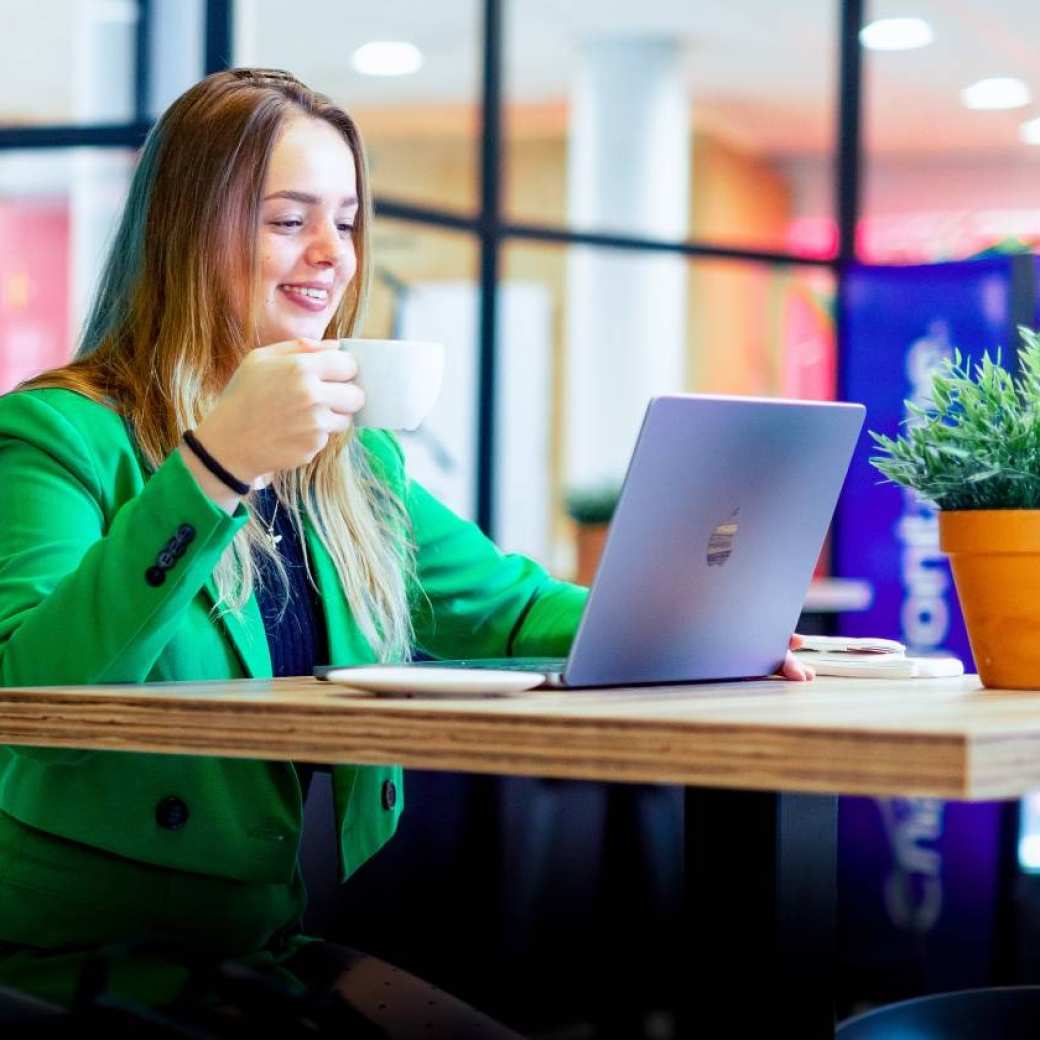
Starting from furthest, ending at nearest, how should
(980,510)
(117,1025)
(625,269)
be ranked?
1. (625,269)
2. (980,510)
3. (117,1025)

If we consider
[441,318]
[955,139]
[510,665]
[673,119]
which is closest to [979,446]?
[510,665]

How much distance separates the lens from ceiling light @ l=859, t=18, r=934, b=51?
576 centimetres

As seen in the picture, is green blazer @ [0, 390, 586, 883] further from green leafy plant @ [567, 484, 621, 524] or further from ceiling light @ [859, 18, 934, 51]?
ceiling light @ [859, 18, 934, 51]

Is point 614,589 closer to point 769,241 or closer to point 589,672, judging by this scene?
point 589,672

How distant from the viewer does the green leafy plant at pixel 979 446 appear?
1.50 metres

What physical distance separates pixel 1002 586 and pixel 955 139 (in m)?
4.94

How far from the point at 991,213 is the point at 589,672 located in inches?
205

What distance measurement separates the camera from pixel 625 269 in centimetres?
649

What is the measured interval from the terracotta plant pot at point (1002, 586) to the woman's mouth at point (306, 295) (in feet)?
2.18

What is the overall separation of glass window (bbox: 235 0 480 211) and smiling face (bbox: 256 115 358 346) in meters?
3.22

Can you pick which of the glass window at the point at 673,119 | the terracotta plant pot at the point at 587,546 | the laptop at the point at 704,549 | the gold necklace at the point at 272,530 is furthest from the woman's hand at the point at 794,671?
the glass window at the point at 673,119

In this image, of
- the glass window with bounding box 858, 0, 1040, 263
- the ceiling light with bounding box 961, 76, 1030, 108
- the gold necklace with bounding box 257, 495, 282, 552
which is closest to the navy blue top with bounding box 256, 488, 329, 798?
the gold necklace with bounding box 257, 495, 282, 552

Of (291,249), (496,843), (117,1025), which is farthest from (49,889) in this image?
(496,843)

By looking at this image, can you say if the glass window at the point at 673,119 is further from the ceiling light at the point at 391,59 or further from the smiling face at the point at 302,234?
the smiling face at the point at 302,234
